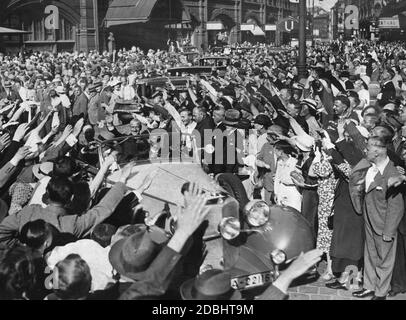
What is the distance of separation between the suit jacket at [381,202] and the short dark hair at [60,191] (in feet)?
9.49

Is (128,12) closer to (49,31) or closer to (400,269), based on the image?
(49,31)

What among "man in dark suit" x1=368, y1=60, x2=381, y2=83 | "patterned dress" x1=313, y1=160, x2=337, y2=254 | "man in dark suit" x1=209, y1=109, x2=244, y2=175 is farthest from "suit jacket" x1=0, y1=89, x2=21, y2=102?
"patterned dress" x1=313, y1=160, x2=337, y2=254

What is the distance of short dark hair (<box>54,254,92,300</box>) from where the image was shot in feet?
11.9

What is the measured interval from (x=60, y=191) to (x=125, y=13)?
117 ft

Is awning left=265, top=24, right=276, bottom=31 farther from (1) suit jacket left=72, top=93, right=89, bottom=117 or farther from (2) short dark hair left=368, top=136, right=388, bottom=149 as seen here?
(2) short dark hair left=368, top=136, right=388, bottom=149

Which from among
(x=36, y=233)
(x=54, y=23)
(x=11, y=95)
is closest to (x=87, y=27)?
(x=54, y=23)

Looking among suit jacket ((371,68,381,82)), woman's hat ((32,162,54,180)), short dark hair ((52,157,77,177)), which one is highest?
suit jacket ((371,68,381,82))

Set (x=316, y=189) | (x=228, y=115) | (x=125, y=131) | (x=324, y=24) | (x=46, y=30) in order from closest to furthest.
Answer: (x=316, y=189) → (x=228, y=115) → (x=125, y=131) → (x=46, y=30) → (x=324, y=24)

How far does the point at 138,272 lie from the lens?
4109 millimetres

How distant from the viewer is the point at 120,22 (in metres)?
39.1

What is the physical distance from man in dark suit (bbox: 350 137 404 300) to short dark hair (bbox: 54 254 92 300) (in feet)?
10.6
